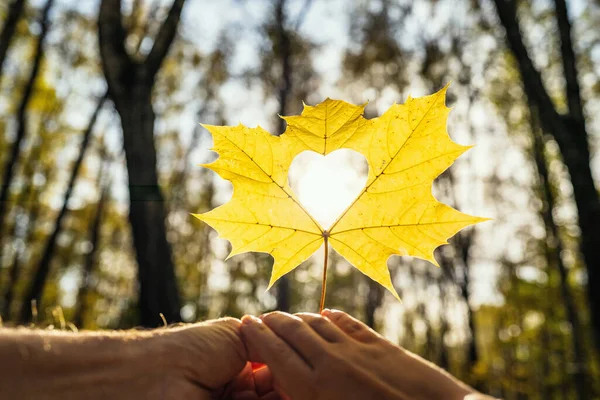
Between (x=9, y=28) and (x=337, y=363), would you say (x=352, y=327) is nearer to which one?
(x=337, y=363)

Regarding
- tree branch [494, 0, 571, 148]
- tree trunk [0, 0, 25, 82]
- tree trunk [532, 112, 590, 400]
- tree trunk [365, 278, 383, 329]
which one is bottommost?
tree trunk [365, 278, 383, 329]

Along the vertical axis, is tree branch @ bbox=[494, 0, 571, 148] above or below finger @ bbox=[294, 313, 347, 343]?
above

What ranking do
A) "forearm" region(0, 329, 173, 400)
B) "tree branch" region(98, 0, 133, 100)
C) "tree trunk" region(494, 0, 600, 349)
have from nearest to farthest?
"forearm" region(0, 329, 173, 400), "tree trunk" region(494, 0, 600, 349), "tree branch" region(98, 0, 133, 100)

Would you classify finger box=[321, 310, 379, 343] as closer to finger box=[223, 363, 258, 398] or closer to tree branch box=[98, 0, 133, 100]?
finger box=[223, 363, 258, 398]

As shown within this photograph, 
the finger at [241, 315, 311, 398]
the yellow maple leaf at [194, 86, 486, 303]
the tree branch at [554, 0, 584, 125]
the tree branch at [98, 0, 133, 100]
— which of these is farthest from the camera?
the tree branch at [554, 0, 584, 125]

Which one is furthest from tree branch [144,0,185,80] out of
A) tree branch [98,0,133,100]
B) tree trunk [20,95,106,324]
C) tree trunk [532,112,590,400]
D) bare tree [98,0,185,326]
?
tree trunk [532,112,590,400]

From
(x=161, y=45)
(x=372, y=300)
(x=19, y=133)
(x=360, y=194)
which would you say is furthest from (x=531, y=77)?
(x=372, y=300)

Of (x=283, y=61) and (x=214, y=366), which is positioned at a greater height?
(x=283, y=61)

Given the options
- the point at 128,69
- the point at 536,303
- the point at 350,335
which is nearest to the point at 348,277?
the point at 536,303

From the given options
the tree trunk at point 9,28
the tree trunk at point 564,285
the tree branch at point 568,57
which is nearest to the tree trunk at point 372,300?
the tree trunk at point 564,285
